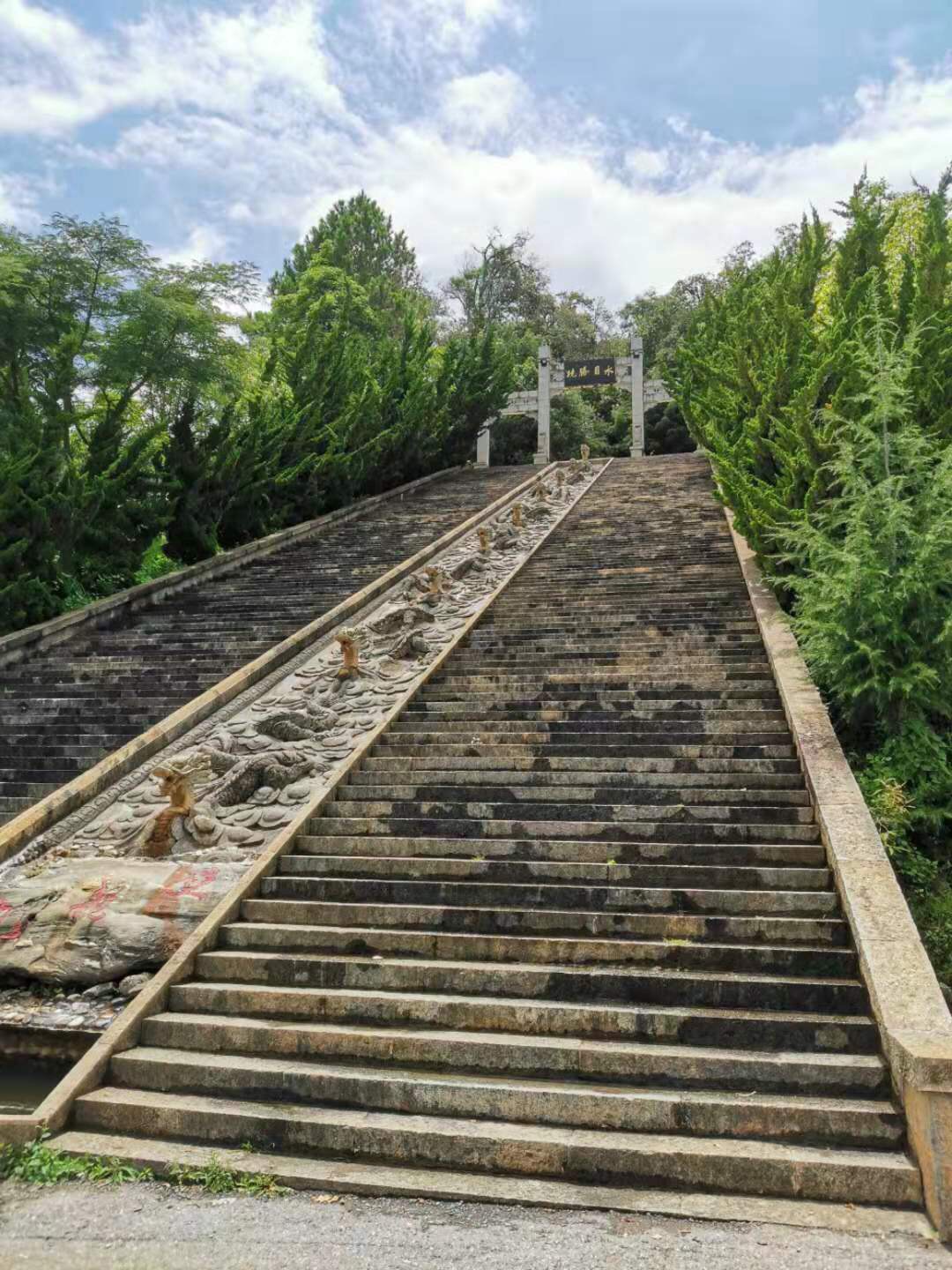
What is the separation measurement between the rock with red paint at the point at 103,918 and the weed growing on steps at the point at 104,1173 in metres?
1.78

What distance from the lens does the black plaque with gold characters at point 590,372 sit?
1203 inches

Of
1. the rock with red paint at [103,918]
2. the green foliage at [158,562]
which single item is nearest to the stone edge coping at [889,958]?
the rock with red paint at [103,918]

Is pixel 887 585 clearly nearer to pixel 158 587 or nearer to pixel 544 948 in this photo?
pixel 544 948

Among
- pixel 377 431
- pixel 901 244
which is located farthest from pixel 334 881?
pixel 377 431

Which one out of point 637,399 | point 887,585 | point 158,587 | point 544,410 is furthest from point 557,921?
point 637,399

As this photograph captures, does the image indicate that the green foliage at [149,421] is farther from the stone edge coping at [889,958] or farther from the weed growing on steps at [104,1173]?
the stone edge coping at [889,958]

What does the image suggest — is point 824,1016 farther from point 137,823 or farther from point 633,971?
point 137,823

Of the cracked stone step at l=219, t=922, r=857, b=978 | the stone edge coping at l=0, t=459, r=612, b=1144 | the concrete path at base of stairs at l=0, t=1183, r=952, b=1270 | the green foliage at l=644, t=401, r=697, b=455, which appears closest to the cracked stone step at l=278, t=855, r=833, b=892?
the stone edge coping at l=0, t=459, r=612, b=1144

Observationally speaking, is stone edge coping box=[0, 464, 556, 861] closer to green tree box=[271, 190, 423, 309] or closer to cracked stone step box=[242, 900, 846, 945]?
cracked stone step box=[242, 900, 846, 945]

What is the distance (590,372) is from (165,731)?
996 inches

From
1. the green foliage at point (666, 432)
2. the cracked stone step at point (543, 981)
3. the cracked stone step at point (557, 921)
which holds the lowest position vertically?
the cracked stone step at point (543, 981)

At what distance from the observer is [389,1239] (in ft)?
11.3

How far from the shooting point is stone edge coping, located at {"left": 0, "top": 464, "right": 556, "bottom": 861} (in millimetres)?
7047

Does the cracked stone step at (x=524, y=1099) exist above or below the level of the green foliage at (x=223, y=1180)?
above
